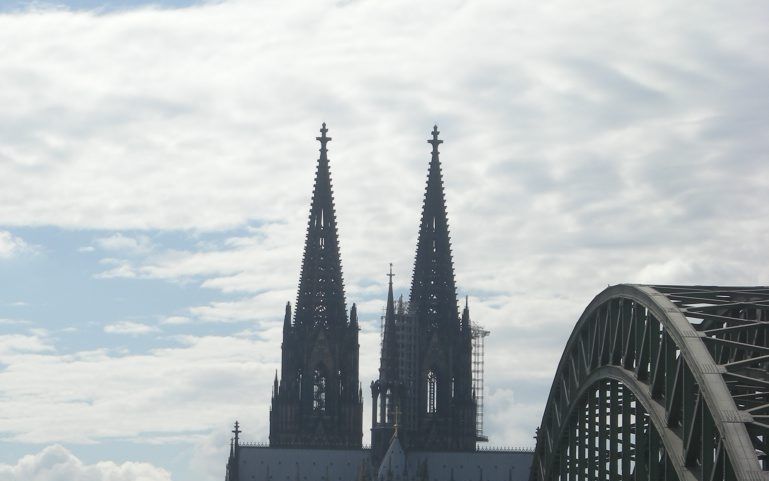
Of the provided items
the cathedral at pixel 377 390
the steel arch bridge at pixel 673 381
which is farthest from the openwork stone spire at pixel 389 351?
the steel arch bridge at pixel 673 381

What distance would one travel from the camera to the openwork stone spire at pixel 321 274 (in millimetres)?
132625

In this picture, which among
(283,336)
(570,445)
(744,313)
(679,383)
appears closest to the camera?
(679,383)

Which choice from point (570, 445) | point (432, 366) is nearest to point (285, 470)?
point (432, 366)

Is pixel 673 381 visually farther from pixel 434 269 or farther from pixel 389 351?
pixel 389 351

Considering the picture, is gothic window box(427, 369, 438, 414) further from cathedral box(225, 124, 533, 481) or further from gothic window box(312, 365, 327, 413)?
gothic window box(312, 365, 327, 413)

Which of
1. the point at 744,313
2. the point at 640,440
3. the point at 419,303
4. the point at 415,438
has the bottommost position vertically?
the point at 640,440

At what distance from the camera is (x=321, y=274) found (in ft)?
437

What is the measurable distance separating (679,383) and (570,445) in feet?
48.7

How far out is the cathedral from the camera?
434 feet

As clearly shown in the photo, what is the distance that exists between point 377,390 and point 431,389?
14.1ft

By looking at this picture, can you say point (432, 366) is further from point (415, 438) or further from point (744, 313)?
point (744, 313)

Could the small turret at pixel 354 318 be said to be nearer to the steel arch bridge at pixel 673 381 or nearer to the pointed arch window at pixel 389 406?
the pointed arch window at pixel 389 406

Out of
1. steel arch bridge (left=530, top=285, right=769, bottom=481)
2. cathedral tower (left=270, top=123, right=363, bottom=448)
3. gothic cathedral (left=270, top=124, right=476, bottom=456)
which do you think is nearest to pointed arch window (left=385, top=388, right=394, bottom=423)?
gothic cathedral (left=270, top=124, right=476, bottom=456)

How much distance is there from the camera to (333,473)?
135 metres
